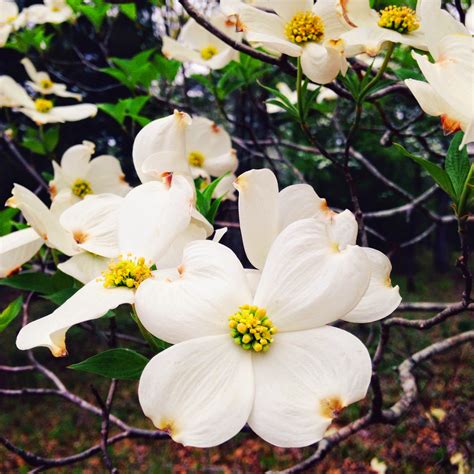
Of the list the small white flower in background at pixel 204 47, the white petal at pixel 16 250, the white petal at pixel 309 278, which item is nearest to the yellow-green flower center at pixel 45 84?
the small white flower in background at pixel 204 47

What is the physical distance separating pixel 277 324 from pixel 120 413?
4.38m

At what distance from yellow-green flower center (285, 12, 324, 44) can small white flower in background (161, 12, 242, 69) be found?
1.04 feet

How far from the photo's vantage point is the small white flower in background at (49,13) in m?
1.44

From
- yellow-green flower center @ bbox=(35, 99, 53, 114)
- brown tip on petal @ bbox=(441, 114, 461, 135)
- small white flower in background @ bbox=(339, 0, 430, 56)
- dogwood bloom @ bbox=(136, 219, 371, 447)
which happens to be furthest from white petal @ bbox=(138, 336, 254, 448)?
yellow-green flower center @ bbox=(35, 99, 53, 114)

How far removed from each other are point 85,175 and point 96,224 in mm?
429

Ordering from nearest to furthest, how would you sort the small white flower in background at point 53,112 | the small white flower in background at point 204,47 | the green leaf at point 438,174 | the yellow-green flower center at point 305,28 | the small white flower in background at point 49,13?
the green leaf at point 438,174 < the yellow-green flower center at point 305,28 < the small white flower in background at point 204,47 < the small white flower in background at point 53,112 < the small white flower in background at point 49,13

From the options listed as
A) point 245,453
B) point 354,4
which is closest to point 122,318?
point 245,453

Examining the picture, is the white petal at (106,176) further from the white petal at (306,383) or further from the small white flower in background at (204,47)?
the white petal at (306,383)

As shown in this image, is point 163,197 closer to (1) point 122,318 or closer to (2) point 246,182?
(2) point 246,182

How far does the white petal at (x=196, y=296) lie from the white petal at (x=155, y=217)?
0.03 m

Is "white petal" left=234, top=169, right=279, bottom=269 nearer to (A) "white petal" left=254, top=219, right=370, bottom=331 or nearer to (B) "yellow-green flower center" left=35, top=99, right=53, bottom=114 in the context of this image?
(A) "white petal" left=254, top=219, right=370, bottom=331

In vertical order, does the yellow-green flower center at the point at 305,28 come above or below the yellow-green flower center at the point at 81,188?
above

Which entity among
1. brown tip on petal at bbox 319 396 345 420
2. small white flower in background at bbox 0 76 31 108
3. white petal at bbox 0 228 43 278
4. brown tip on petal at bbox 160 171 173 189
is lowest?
small white flower in background at bbox 0 76 31 108

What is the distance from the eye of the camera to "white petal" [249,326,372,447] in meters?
0.38
